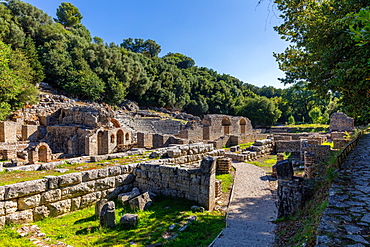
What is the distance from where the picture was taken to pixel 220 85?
6694 centimetres

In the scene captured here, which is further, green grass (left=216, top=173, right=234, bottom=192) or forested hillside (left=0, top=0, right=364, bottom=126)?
forested hillside (left=0, top=0, right=364, bottom=126)

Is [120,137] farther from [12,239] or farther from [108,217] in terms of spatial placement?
[12,239]

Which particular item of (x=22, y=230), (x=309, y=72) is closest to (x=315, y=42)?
(x=309, y=72)

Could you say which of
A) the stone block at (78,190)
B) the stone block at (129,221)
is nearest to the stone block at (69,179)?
the stone block at (78,190)

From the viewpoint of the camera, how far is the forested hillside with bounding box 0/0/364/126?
2720 cm

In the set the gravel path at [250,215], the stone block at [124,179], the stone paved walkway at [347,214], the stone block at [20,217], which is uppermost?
the stone paved walkway at [347,214]

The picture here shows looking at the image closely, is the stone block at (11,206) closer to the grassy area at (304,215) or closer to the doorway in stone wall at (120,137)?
the grassy area at (304,215)

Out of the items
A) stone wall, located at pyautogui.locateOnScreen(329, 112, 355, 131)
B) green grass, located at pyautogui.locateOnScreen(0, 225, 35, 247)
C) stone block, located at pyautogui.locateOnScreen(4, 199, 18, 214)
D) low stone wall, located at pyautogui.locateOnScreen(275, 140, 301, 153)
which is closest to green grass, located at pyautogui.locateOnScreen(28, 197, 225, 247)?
green grass, located at pyautogui.locateOnScreen(0, 225, 35, 247)

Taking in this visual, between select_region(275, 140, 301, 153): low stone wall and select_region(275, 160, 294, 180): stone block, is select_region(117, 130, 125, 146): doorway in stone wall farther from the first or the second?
select_region(275, 160, 294, 180): stone block

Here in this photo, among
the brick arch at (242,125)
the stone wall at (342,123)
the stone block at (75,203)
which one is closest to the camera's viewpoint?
the stone block at (75,203)

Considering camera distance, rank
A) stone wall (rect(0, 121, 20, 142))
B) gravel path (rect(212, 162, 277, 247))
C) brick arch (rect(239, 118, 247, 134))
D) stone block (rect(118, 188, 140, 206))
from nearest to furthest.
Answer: gravel path (rect(212, 162, 277, 247))
stone block (rect(118, 188, 140, 206))
stone wall (rect(0, 121, 20, 142))
brick arch (rect(239, 118, 247, 134))

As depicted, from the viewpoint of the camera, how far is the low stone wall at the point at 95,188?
16.6 ft

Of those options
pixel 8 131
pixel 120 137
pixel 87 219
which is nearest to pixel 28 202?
pixel 87 219

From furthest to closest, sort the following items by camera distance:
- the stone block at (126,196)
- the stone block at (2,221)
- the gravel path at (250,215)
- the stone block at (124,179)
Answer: the stone block at (124,179), the stone block at (126,196), the stone block at (2,221), the gravel path at (250,215)
